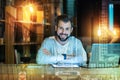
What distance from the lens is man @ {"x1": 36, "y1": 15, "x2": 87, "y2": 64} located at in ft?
8.46

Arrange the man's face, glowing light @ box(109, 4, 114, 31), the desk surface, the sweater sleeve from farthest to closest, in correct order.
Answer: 1. glowing light @ box(109, 4, 114, 31)
2. the man's face
3. the sweater sleeve
4. the desk surface

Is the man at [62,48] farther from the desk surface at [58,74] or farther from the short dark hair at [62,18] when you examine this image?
the desk surface at [58,74]

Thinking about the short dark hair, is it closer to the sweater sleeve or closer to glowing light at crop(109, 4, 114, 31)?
the sweater sleeve

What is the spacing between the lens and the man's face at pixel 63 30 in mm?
2731

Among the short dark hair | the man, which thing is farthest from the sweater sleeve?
the short dark hair

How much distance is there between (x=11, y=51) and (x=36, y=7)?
432 millimetres

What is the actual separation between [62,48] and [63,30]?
0.17 meters

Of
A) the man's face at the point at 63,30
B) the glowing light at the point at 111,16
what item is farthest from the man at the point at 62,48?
the glowing light at the point at 111,16

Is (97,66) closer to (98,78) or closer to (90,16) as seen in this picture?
(98,78)

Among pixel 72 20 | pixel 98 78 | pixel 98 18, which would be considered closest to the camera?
pixel 98 78

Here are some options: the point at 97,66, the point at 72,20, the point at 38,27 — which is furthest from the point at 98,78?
the point at 38,27

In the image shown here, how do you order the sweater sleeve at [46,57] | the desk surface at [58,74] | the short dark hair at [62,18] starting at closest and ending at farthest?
1. the desk surface at [58,74]
2. the sweater sleeve at [46,57]
3. the short dark hair at [62,18]

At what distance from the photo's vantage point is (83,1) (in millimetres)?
3107

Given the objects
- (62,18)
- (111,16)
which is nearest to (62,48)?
(62,18)
